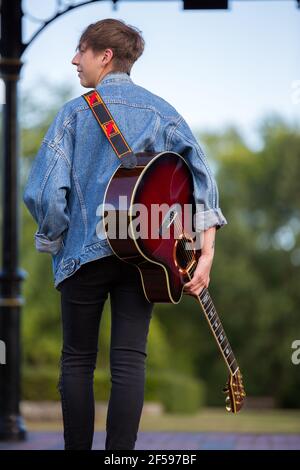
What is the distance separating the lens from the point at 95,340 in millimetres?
3299

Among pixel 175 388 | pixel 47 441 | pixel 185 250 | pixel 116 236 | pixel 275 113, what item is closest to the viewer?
pixel 116 236

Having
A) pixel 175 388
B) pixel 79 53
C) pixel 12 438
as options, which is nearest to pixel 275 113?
pixel 175 388

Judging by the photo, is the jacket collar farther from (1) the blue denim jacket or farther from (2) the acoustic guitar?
(2) the acoustic guitar

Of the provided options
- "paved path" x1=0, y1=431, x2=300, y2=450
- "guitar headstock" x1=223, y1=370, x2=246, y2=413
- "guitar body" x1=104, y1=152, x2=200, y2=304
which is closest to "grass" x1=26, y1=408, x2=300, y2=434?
"paved path" x1=0, y1=431, x2=300, y2=450

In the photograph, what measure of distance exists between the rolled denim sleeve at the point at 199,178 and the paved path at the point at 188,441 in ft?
7.37

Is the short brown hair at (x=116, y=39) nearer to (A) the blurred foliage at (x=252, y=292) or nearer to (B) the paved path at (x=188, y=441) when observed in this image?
(B) the paved path at (x=188, y=441)

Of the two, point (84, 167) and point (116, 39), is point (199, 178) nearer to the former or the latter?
point (84, 167)

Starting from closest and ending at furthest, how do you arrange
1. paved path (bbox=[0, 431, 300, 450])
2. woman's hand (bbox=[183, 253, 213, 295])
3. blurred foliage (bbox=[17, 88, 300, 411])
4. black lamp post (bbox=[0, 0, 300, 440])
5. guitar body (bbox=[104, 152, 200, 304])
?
guitar body (bbox=[104, 152, 200, 304]) < woman's hand (bbox=[183, 253, 213, 295]) < paved path (bbox=[0, 431, 300, 450]) < black lamp post (bbox=[0, 0, 300, 440]) < blurred foliage (bbox=[17, 88, 300, 411])

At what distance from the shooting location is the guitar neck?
3.42 metres

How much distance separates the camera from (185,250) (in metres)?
3.41

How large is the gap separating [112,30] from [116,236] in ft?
2.51

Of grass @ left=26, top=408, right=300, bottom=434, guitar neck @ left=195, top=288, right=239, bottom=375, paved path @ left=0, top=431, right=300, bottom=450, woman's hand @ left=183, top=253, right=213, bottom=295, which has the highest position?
woman's hand @ left=183, top=253, right=213, bottom=295

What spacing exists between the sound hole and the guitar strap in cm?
34
